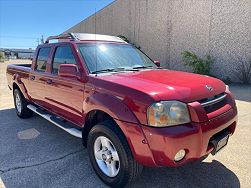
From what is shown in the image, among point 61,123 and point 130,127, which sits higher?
point 130,127

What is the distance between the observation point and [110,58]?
12.1 feet

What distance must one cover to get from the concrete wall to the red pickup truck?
8316 mm

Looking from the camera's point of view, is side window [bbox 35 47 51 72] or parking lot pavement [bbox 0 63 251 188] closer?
parking lot pavement [bbox 0 63 251 188]

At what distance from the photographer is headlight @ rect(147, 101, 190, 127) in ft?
7.82

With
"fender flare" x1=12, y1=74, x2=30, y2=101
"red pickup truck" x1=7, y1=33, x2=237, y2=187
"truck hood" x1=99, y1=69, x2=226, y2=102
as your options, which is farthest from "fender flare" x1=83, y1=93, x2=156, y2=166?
"fender flare" x1=12, y1=74, x2=30, y2=101

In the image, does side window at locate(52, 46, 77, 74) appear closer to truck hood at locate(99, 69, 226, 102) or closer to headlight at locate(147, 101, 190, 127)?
truck hood at locate(99, 69, 226, 102)

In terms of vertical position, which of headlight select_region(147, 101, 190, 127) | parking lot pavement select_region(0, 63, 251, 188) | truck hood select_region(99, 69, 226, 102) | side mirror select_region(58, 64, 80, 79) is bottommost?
parking lot pavement select_region(0, 63, 251, 188)

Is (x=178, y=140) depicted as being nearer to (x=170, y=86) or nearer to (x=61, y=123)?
(x=170, y=86)

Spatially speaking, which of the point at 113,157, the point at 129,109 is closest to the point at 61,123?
the point at 113,157

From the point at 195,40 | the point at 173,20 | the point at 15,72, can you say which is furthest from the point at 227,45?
the point at 15,72

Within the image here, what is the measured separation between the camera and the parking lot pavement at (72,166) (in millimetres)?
3029

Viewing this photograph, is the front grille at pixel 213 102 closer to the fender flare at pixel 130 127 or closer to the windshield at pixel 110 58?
the fender flare at pixel 130 127

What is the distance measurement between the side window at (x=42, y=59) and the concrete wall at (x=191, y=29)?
29.3 ft

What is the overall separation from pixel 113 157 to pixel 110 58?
1540 millimetres
